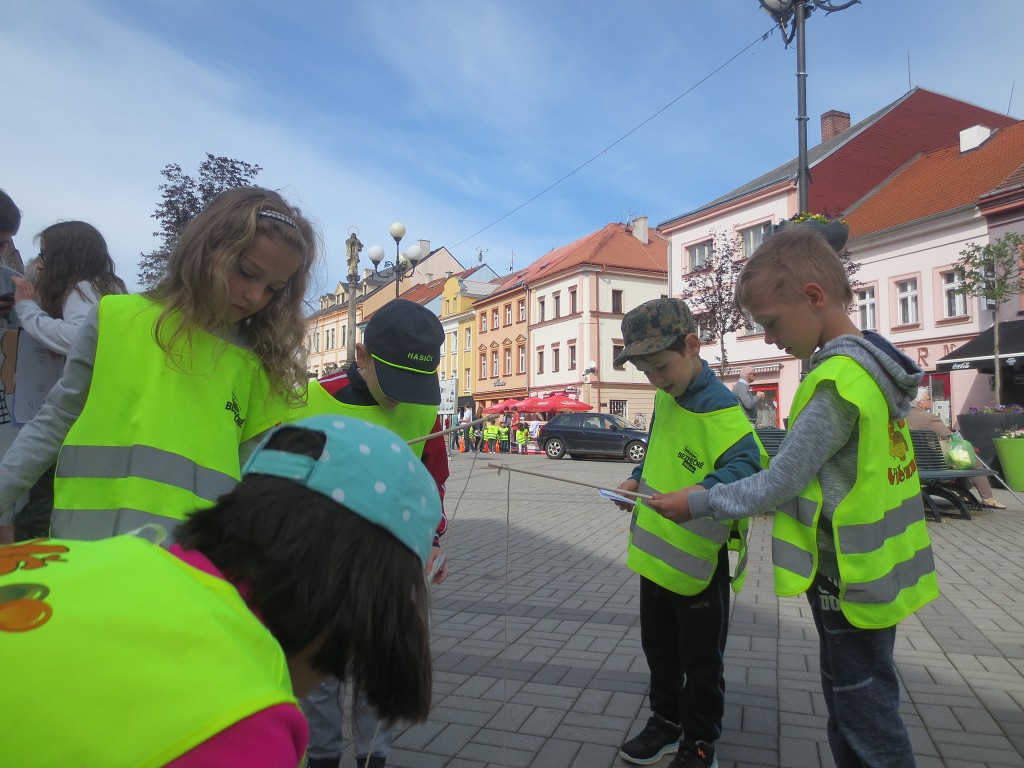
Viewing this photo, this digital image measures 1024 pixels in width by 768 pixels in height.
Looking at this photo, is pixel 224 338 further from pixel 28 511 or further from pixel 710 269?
pixel 710 269

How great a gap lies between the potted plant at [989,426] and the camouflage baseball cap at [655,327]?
12643 millimetres

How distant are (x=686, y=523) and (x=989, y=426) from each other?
43.7ft

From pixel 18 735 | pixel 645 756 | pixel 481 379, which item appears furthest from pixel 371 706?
pixel 481 379

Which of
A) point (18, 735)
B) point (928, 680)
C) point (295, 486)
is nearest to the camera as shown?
point (18, 735)

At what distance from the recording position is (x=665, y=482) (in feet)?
8.97

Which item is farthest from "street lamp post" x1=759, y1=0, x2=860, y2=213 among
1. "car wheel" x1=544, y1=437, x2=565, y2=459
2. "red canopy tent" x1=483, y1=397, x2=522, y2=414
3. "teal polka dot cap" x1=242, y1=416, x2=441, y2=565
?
"car wheel" x1=544, y1=437, x2=565, y2=459

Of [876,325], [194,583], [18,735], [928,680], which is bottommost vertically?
[928,680]

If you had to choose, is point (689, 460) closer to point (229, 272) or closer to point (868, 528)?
point (868, 528)

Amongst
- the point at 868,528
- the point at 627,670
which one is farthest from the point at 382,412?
the point at 627,670

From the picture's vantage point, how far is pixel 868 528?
1912mm

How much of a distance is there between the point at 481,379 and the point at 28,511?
5049 centimetres

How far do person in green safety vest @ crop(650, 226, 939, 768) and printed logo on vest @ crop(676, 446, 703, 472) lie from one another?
0.44 meters

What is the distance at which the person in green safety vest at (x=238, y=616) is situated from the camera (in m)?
0.74

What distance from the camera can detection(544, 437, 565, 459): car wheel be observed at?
2505cm
